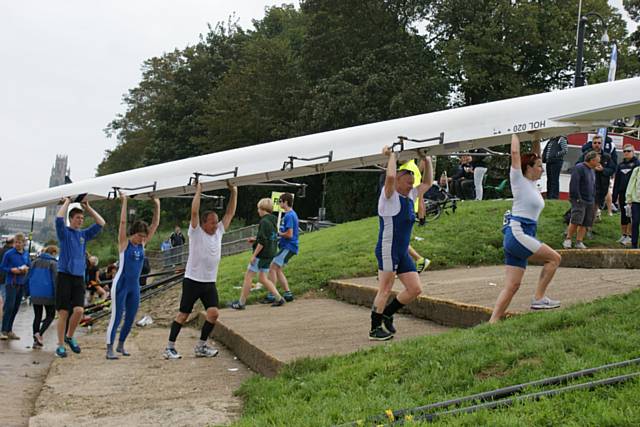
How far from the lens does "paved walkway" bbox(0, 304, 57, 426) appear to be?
6496 millimetres

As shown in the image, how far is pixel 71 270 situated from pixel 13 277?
12.4ft

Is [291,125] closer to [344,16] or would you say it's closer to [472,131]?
[344,16]

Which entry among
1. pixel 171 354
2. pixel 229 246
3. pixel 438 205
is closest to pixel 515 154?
pixel 171 354

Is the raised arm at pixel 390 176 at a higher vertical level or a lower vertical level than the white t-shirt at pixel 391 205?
higher

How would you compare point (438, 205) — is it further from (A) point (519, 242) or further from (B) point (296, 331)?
(A) point (519, 242)

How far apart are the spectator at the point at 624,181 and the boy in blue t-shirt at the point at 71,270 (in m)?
9.00

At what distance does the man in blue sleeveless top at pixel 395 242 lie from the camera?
7191 mm

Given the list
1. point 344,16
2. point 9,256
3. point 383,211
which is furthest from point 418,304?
point 344,16

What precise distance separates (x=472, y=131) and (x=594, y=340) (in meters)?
2.88

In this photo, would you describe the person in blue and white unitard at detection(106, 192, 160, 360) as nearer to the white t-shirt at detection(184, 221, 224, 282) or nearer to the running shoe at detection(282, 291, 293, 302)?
the white t-shirt at detection(184, 221, 224, 282)

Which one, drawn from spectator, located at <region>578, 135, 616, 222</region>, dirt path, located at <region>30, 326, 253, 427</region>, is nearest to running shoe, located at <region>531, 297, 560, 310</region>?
dirt path, located at <region>30, 326, 253, 427</region>

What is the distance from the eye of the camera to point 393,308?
7523mm

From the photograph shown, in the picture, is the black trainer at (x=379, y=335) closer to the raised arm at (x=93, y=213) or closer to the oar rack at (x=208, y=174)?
the oar rack at (x=208, y=174)

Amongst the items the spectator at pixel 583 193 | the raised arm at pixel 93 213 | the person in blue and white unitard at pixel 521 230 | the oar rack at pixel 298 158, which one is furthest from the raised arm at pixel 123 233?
the spectator at pixel 583 193
